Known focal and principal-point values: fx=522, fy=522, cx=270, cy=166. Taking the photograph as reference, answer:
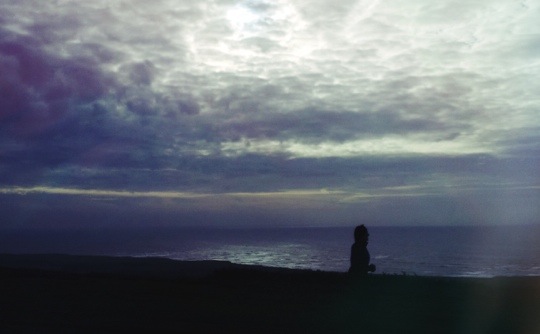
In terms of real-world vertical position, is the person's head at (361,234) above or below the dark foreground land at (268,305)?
above

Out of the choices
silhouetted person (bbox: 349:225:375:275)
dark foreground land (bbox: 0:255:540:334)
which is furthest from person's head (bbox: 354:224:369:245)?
dark foreground land (bbox: 0:255:540:334)

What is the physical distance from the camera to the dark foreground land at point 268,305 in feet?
28.1

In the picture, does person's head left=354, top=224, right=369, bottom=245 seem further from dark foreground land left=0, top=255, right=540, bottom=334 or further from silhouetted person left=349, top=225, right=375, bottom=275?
dark foreground land left=0, top=255, right=540, bottom=334

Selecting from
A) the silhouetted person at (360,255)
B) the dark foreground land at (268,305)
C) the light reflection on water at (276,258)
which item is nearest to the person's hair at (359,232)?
the silhouetted person at (360,255)

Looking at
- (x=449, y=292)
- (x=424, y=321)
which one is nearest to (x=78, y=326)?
(x=424, y=321)

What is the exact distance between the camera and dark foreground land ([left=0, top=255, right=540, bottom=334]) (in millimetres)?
8570

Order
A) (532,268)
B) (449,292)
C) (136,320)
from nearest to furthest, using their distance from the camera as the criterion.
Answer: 1. (136,320)
2. (449,292)
3. (532,268)

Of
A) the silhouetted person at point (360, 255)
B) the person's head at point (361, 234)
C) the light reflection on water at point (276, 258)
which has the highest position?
the person's head at point (361, 234)

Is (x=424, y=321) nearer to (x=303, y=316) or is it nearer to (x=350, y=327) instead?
(x=350, y=327)

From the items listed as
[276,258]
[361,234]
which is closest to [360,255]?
[361,234]

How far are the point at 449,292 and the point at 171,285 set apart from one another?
7266mm

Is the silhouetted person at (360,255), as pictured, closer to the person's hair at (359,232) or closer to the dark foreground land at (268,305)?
the person's hair at (359,232)

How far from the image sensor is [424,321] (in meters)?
9.11

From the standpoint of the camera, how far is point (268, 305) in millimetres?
11047
